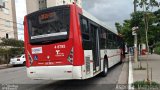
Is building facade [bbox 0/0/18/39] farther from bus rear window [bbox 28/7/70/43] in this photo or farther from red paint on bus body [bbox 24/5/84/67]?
red paint on bus body [bbox 24/5/84/67]

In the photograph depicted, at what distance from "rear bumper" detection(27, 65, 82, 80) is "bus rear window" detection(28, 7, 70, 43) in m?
1.11

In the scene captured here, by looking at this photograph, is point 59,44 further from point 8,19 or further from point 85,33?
point 8,19

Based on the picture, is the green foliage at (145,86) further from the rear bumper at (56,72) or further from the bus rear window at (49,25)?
the bus rear window at (49,25)

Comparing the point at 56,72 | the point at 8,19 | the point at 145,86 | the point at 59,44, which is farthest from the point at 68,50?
the point at 8,19

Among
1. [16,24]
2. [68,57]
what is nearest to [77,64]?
[68,57]

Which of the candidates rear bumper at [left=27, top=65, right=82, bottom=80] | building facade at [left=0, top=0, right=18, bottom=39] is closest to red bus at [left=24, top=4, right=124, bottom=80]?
rear bumper at [left=27, top=65, right=82, bottom=80]

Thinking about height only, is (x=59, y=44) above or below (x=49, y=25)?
below

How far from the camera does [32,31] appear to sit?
38.0ft

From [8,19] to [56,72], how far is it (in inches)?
1887

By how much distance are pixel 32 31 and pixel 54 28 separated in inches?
43.9

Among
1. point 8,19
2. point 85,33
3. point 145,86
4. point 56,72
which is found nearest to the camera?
Answer: point 145,86

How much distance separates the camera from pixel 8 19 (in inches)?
2219

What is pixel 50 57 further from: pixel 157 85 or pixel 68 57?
pixel 157 85

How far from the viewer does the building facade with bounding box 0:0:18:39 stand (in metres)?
53.3
